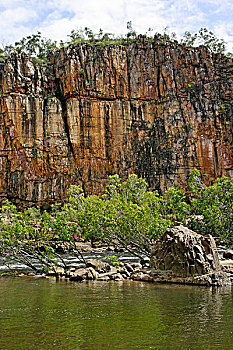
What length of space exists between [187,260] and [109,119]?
52.6 metres

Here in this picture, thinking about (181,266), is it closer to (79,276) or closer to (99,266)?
(79,276)

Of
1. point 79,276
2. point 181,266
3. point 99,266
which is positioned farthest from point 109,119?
point 181,266

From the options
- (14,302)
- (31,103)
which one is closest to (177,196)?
(14,302)

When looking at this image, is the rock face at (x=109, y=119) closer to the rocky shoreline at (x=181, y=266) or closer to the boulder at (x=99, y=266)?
the boulder at (x=99, y=266)

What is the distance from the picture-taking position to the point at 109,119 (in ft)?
222

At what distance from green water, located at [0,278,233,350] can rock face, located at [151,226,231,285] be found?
1.16 meters

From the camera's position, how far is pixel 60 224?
22344mm

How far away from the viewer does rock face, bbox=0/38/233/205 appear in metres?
64.2

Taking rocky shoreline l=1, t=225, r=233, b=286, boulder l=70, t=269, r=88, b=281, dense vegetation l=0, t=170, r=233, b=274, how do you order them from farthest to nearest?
1. dense vegetation l=0, t=170, r=233, b=274
2. boulder l=70, t=269, r=88, b=281
3. rocky shoreline l=1, t=225, r=233, b=286

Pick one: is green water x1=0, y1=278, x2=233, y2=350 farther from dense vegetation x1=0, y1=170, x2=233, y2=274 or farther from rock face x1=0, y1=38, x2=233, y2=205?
rock face x1=0, y1=38, x2=233, y2=205

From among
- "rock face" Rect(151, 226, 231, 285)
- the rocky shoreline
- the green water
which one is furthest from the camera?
the rocky shoreline

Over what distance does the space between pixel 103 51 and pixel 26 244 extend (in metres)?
57.1

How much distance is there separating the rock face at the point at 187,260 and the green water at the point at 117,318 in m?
1.16

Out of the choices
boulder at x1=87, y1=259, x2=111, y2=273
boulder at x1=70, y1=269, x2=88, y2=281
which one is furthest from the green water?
boulder at x1=87, y1=259, x2=111, y2=273
